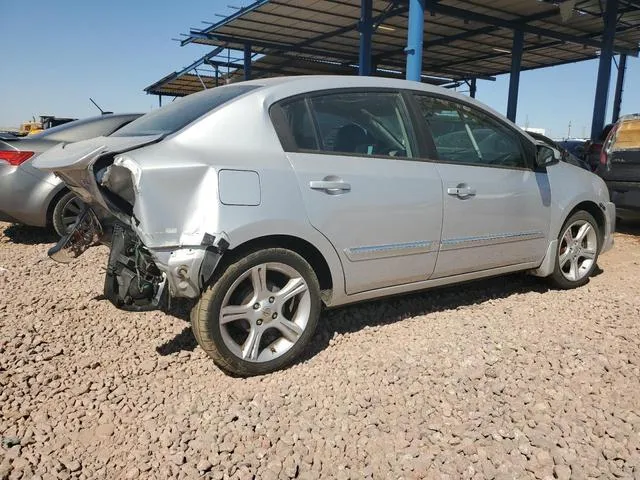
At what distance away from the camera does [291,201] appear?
9.53ft

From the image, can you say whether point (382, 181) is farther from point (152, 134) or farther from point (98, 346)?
point (98, 346)

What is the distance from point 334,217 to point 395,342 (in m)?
0.97

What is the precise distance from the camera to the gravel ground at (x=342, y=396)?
2.24 metres

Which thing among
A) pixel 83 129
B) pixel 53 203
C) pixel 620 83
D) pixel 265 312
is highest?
pixel 620 83

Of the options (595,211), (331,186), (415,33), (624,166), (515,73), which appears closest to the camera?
(331,186)

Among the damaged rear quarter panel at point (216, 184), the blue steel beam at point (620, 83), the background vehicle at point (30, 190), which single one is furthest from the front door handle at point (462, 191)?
the blue steel beam at point (620, 83)

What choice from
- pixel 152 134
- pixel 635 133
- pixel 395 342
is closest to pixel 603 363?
pixel 395 342

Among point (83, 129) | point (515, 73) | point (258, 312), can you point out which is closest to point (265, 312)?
point (258, 312)

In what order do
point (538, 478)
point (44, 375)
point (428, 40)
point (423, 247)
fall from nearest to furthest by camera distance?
point (538, 478) → point (44, 375) → point (423, 247) → point (428, 40)

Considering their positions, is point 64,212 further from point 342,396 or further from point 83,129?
point 342,396

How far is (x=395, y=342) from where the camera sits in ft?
11.2

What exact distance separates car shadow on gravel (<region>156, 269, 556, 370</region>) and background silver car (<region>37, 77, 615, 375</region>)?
36 cm

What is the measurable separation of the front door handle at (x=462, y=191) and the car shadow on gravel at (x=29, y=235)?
4625 mm

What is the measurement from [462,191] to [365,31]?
33.9ft
